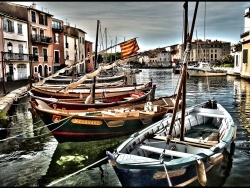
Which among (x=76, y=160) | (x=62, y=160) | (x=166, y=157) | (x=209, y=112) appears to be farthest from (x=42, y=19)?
(x=166, y=157)

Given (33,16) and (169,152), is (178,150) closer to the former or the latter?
(169,152)

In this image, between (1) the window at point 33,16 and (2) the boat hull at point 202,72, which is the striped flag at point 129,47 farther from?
(2) the boat hull at point 202,72

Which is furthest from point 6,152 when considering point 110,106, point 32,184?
point 110,106

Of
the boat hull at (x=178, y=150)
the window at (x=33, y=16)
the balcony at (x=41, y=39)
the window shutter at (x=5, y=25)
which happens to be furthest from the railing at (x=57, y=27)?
the boat hull at (x=178, y=150)

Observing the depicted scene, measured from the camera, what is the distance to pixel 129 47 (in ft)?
65.3

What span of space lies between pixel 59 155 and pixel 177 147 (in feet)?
18.5

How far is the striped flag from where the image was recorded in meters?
19.8

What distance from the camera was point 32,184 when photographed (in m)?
9.60

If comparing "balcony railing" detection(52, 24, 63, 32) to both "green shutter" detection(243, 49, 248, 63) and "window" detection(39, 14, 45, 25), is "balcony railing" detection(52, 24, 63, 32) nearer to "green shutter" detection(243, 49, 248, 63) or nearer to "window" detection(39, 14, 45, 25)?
"window" detection(39, 14, 45, 25)

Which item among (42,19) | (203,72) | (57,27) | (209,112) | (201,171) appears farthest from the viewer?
(203,72)

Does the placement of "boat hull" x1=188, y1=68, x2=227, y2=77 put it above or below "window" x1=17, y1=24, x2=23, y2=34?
below

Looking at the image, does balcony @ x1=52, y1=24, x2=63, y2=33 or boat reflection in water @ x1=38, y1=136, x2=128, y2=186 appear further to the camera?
balcony @ x1=52, y1=24, x2=63, y2=33

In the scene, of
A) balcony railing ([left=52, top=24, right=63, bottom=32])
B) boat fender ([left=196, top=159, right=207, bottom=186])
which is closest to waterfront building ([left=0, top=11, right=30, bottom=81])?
balcony railing ([left=52, top=24, right=63, bottom=32])

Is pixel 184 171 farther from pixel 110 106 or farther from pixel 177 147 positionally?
pixel 110 106
